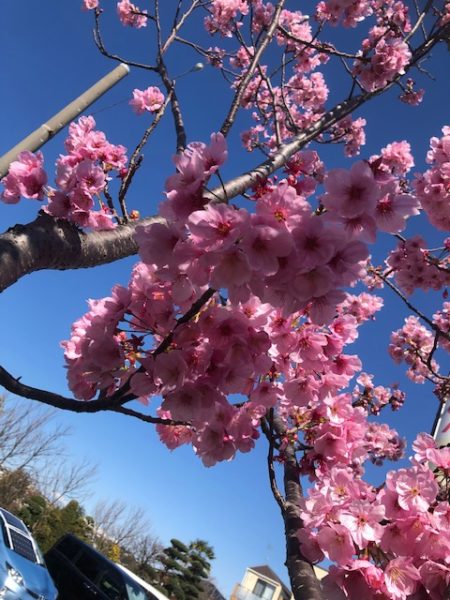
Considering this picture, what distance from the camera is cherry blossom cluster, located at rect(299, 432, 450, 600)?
1589 mm

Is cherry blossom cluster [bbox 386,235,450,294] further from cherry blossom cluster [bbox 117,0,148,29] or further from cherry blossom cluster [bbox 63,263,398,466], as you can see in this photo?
cherry blossom cluster [bbox 117,0,148,29]

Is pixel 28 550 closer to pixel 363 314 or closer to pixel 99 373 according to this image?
pixel 363 314

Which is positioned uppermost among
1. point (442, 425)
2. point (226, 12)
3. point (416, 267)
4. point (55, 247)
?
point (226, 12)

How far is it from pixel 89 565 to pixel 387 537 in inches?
348

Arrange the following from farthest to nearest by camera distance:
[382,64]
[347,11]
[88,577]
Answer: [88,577] < [347,11] < [382,64]

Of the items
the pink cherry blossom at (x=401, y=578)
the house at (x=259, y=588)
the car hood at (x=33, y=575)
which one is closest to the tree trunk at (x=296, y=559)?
the pink cherry blossom at (x=401, y=578)

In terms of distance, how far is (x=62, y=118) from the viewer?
4023 millimetres

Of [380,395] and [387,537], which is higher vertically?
[380,395]

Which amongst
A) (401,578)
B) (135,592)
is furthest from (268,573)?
(401,578)

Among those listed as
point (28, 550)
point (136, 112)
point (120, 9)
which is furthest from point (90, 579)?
point (120, 9)

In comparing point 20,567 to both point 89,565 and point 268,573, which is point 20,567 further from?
point 268,573

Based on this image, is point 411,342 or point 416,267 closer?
point 416,267

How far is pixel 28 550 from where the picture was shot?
23.6 ft

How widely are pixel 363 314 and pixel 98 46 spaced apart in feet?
15.4
